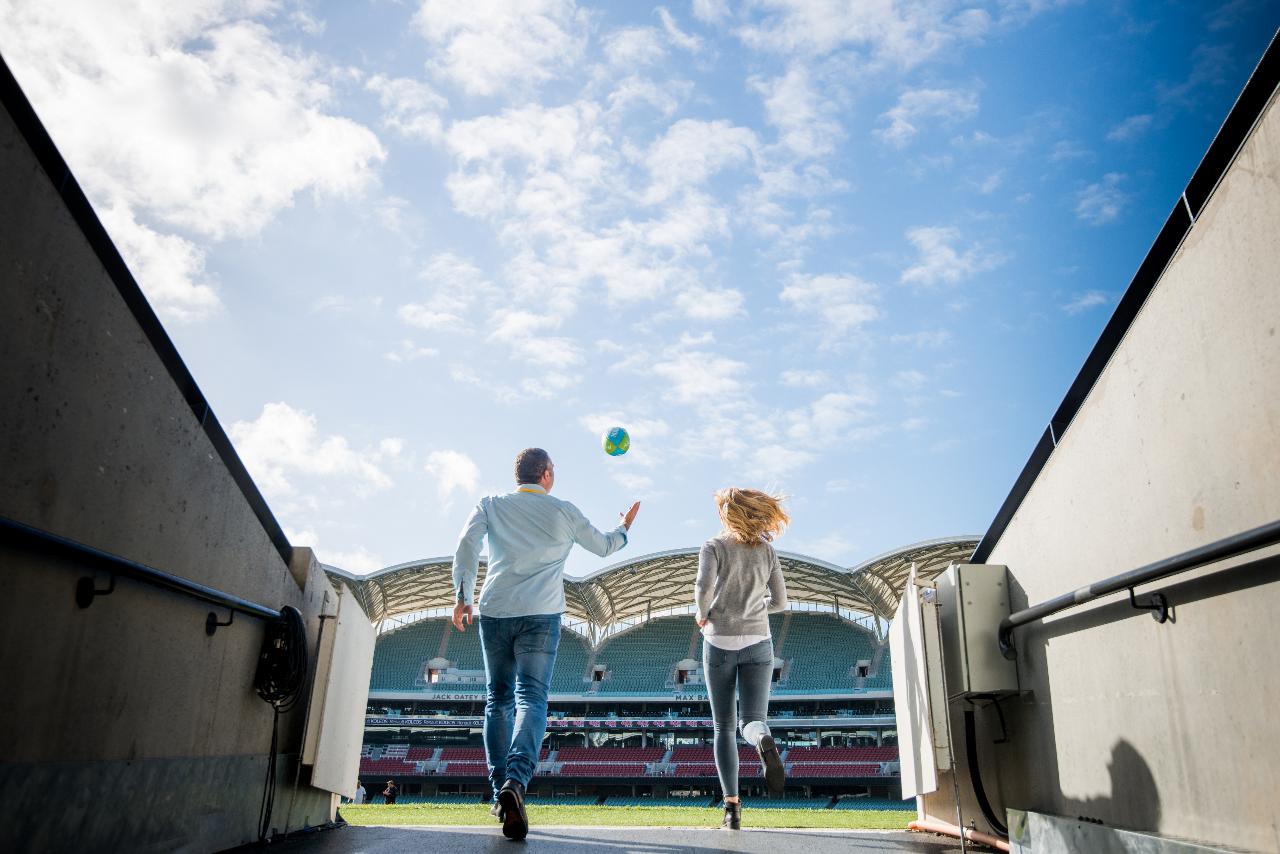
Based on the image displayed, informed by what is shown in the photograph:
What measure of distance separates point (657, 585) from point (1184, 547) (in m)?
43.8

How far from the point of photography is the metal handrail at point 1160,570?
6.15 ft

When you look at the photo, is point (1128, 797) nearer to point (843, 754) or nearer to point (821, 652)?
point (843, 754)

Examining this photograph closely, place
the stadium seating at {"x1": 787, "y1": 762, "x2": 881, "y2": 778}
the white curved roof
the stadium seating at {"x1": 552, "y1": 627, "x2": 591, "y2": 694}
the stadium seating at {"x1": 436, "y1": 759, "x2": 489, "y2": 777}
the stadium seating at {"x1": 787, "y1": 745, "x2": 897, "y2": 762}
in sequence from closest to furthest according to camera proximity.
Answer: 1. the white curved roof
2. the stadium seating at {"x1": 787, "y1": 762, "x2": 881, "y2": 778}
3. the stadium seating at {"x1": 787, "y1": 745, "x2": 897, "y2": 762}
4. the stadium seating at {"x1": 436, "y1": 759, "x2": 489, "y2": 777}
5. the stadium seating at {"x1": 552, "y1": 627, "x2": 591, "y2": 694}

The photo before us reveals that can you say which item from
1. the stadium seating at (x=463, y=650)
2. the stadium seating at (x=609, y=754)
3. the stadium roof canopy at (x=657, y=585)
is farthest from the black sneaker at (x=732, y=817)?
the stadium seating at (x=463, y=650)

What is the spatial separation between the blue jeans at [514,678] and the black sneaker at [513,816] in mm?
427

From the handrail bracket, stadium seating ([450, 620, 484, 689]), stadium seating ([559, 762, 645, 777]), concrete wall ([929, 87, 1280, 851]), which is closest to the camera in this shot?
concrete wall ([929, 87, 1280, 851])

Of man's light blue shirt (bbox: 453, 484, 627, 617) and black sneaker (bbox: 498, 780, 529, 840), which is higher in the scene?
man's light blue shirt (bbox: 453, 484, 627, 617)

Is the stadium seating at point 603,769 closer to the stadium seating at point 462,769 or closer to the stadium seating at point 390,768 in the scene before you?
the stadium seating at point 462,769

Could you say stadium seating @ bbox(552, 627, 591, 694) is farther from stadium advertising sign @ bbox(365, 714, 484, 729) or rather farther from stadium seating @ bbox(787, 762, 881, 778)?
stadium seating @ bbox(787, 762, 881, 778)

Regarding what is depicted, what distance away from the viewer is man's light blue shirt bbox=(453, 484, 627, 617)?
4539 mm

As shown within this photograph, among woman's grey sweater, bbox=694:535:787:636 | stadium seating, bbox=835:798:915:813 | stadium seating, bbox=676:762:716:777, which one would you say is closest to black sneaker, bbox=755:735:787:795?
woman's grey sweater, bbox=694:535:787:636

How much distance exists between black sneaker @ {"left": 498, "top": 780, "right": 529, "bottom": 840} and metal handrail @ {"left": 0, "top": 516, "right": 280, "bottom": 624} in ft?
4.63

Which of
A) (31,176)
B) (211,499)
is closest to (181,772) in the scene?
(211,499)

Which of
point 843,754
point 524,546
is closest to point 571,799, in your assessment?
point 843,754
